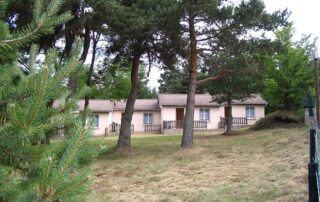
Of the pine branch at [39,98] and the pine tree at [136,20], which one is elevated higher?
the pine tree at [136,20]

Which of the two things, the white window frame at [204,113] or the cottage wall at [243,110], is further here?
the cottage wall at [243,110]

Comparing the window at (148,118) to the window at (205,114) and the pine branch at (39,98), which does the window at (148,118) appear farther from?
the pine branch at (39,98)

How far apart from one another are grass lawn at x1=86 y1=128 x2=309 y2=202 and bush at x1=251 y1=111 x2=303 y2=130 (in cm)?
989

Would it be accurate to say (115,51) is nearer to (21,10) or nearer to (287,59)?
(21,10)

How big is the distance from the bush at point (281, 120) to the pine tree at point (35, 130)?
25412 mm

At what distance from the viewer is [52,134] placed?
2.45 meters

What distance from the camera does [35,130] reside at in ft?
5.12

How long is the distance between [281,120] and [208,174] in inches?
664

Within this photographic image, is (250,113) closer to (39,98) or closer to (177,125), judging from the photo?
(177,125)

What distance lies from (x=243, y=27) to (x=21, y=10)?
9.00 metres

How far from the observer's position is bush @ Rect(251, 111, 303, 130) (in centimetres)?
2573

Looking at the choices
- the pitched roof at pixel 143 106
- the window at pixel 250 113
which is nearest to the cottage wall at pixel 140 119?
the pitched roof at pixel 143 106

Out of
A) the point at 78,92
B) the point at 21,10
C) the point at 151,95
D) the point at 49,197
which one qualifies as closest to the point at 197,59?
the point at 21,10

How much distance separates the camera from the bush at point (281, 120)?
84.4 feet
